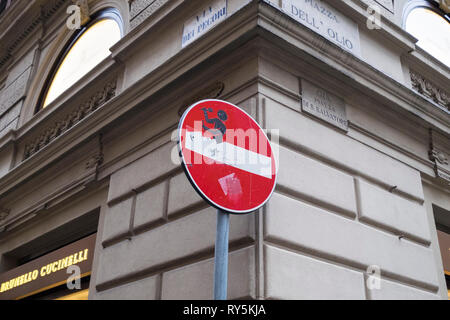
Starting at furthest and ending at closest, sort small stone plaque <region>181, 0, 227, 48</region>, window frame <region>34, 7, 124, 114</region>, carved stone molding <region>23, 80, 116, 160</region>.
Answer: window frame <region>34, 7, 124, 114</region> < carved stone molding <region>23, 80, 116, 160</region> < small stone plaque <region>181, 0, 227, 48</region>

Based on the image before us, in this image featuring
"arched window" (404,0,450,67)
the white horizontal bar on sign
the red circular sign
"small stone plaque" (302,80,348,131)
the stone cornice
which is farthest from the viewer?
"arched window" (404,0,450,67)

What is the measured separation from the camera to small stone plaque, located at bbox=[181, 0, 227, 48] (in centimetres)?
590

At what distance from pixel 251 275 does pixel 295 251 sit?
0.61m

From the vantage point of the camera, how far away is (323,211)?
511cm

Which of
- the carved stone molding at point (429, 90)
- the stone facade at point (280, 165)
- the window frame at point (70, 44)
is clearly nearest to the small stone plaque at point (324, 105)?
the stone facade at point (280, 165)

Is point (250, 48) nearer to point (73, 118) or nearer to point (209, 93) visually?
point (209, 93)

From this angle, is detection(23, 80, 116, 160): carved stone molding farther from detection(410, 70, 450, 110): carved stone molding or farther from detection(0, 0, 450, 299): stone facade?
detection(410, 70, 450, 110): carved stone molding

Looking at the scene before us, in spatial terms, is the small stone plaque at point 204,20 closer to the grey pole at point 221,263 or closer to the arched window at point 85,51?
the arched window at point 85,51

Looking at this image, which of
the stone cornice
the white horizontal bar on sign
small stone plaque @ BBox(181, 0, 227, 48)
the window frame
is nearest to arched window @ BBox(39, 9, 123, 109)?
the window frame

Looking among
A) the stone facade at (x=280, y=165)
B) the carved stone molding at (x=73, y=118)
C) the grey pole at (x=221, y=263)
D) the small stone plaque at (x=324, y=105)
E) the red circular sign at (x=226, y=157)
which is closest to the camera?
the grey pole at (x=221, y=263)

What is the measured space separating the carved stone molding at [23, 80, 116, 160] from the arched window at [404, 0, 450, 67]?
4841mm

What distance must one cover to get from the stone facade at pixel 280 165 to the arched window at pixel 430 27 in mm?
514

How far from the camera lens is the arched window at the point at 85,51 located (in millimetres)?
8578
